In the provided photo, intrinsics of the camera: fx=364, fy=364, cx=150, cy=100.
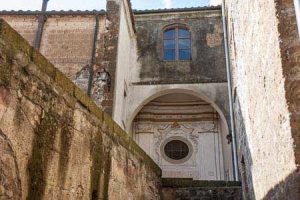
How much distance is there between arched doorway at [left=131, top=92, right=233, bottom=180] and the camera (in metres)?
12.7

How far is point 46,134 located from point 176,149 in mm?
10607

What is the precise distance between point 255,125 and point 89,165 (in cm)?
→ 249

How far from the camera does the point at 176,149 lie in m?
13.2

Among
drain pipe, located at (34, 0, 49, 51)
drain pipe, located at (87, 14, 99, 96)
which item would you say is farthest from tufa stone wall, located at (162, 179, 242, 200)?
drain pipe, located at (34, 0, 49, 51)

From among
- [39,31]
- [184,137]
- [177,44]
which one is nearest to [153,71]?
[177,44]

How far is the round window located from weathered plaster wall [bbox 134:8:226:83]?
7.66 feet

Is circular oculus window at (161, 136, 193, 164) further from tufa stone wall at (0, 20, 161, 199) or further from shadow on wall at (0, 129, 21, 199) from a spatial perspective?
shadow on wall at (0, 129, 21, 199)

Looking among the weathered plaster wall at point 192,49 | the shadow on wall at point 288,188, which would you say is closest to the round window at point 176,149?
the weathered plaster wall at point 192,49

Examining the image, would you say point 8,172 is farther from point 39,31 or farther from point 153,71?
point 153,71

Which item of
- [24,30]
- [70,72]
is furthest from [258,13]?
[24,30]

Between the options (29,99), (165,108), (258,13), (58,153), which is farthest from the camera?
(165,108)

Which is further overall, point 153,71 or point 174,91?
point 153,71

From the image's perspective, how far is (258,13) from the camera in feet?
13.2

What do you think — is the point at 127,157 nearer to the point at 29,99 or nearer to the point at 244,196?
the point at 29,99
